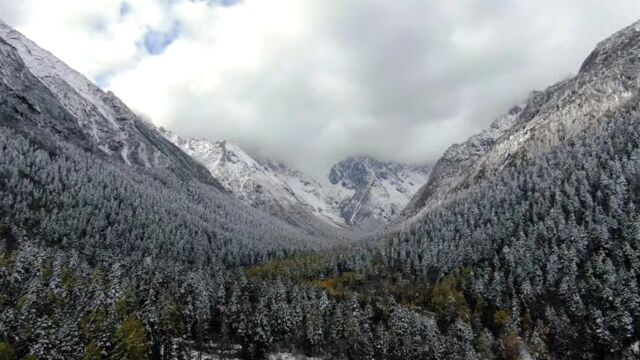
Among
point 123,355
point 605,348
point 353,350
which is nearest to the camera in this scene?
point 123,355

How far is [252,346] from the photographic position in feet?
486

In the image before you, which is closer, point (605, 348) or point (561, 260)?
point (605, 348)

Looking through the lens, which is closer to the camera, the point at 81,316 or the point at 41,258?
the point at 81,316

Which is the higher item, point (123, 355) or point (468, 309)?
point (468, 309)

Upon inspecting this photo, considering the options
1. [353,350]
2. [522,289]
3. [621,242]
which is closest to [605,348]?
[522,289]

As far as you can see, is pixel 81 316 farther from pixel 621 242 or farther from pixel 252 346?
pixel 621 242

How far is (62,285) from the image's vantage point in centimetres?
14462

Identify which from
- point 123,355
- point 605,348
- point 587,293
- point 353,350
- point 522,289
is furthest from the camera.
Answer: point 522,289

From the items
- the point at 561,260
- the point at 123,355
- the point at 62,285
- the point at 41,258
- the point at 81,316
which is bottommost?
the point at 123,355

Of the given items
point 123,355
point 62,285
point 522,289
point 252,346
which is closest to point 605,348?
point 522,289

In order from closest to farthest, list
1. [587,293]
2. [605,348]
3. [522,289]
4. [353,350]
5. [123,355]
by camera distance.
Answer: [123,355], [605,348], [353,350], [587,293], [522,289]

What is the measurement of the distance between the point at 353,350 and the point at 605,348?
6696 cm

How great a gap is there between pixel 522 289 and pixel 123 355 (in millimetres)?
127332

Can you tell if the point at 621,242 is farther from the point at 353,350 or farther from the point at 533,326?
the point at 353,350
